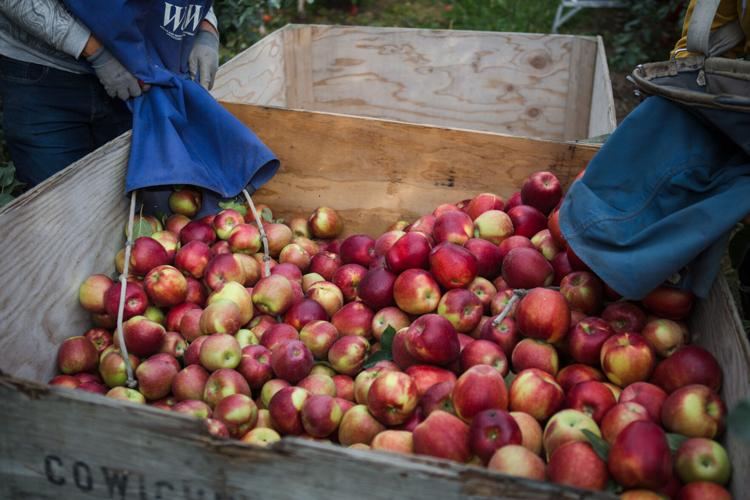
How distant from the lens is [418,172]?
9.11 ft

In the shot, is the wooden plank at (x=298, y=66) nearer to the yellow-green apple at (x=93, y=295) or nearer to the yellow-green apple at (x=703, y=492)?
the yellow-green apple at (x=93, y=295)

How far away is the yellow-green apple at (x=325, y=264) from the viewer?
2594 mm

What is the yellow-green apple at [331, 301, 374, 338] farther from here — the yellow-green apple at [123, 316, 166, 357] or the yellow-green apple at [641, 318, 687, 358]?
the yellow-green apple at [641, 318, 687, 358]

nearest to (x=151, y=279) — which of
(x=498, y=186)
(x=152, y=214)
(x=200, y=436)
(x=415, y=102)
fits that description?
(x=152, y=214)

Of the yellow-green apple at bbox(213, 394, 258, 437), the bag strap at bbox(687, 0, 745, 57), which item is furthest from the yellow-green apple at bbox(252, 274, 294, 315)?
the bag strap at bbox(687, 0, 745, 57)

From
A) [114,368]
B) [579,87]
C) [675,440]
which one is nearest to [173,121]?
→ [114,368]

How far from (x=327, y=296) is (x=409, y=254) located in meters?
0.36

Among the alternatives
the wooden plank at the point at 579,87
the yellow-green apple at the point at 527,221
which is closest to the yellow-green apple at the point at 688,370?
the yellow-green apple at the point at 527,221

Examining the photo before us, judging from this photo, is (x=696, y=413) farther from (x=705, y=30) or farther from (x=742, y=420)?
(x=705, y=30)

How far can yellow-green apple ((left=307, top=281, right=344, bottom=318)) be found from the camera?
2.34m

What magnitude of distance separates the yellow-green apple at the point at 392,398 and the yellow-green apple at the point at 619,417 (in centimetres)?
47

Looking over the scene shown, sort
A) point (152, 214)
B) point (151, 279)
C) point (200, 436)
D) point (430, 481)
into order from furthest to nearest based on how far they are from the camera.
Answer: point (152, 214) < point (151, 279) < point (200, 436) < point (430, 481)

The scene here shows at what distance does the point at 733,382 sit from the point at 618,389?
0.29 metres

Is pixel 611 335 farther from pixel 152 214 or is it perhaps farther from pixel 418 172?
pixel 152 214
